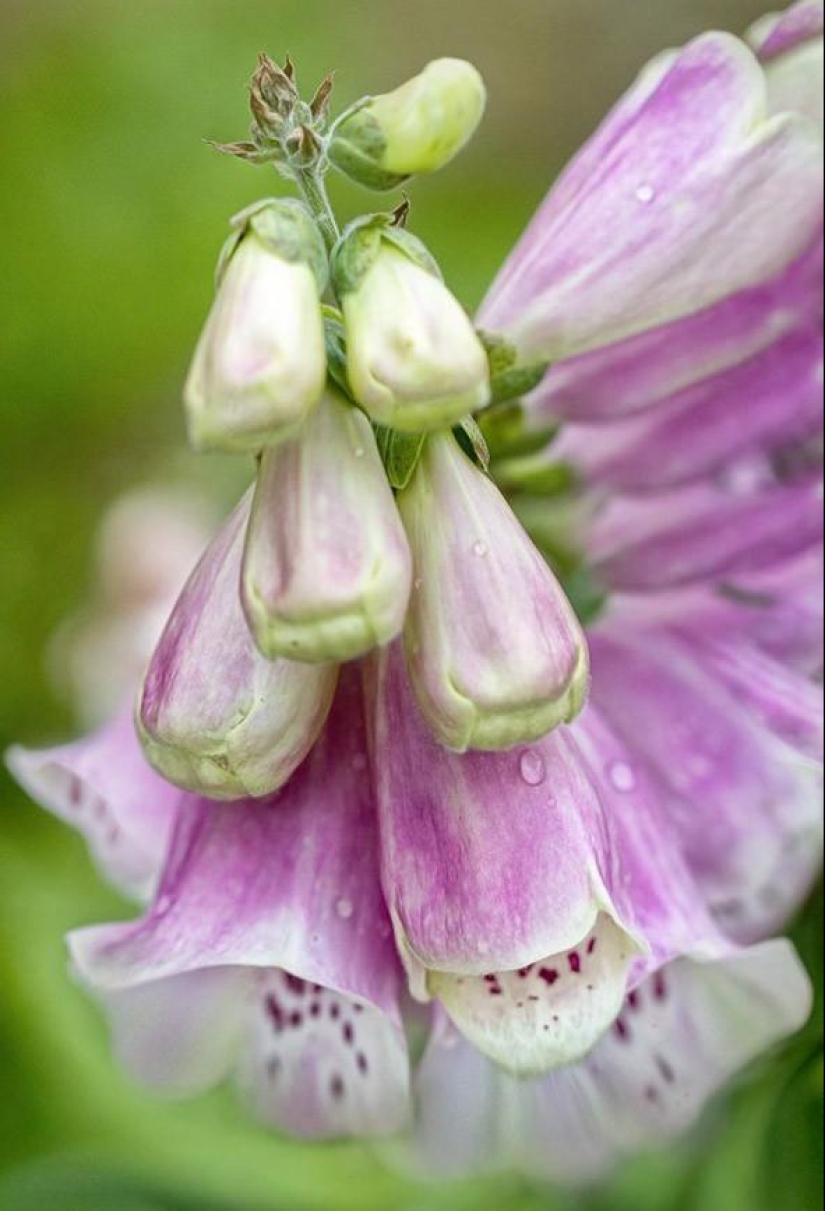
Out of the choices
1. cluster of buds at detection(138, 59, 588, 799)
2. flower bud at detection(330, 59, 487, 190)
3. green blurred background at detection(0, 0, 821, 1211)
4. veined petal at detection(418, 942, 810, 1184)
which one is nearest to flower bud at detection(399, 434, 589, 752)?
cluster of buds at detection(138, 59, 588, 799)

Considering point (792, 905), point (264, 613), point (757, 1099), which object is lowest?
point (757, 1099)

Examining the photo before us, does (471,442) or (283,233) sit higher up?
(283,233)

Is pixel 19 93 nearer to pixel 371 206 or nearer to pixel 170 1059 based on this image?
pixel 371 206

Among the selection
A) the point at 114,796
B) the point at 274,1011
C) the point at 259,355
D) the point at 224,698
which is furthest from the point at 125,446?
the point at 259,355

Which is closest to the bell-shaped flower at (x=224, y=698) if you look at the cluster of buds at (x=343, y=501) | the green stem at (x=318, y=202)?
the cluster of buds at (x=343, y=501)

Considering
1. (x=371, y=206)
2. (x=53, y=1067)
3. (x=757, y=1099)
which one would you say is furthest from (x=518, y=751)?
(x=371, y=206)

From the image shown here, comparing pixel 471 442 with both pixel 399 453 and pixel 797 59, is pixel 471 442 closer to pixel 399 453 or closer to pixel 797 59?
pixel 399 453

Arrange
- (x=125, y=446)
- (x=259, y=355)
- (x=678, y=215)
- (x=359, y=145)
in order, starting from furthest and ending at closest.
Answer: (x=125, y=446) < (x=678, y=215) < (x=359, y=145) < (x=259, y=355)
